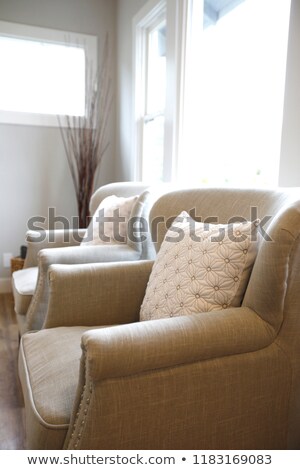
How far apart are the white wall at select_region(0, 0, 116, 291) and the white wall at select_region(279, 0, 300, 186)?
2262mm

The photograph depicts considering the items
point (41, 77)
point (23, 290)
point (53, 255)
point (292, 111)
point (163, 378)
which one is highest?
point (41, 77)

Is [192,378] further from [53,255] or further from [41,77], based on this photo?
[41,77]

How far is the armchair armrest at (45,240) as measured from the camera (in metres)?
2.03

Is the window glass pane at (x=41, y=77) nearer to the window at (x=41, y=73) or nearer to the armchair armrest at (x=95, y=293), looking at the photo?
the window at (x=41, y=73)

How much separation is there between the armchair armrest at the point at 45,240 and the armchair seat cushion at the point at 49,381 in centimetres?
86

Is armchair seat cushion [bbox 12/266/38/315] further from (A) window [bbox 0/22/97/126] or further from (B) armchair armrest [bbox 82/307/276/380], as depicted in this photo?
(A) window [bbox 0/22/97/126]

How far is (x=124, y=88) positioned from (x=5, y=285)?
80.8 inches

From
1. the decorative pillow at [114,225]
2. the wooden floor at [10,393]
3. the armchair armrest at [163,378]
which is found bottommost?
the wooden floor at [10,393]

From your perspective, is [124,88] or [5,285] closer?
[124,88]

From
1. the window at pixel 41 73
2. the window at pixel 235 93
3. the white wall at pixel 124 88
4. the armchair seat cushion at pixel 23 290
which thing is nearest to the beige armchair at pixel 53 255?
the armchair seat cushion at pixel 23 290

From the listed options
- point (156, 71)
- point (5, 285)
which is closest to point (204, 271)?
point (156, 71)

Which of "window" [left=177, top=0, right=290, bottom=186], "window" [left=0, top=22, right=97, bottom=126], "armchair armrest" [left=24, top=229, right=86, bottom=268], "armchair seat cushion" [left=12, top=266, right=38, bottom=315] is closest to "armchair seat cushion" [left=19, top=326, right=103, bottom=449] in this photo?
"armchair seat cushion" [left=12, top=266, right=38, bottom=315]

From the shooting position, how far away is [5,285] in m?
3.19

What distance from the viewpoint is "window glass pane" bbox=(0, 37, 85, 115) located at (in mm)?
2955
